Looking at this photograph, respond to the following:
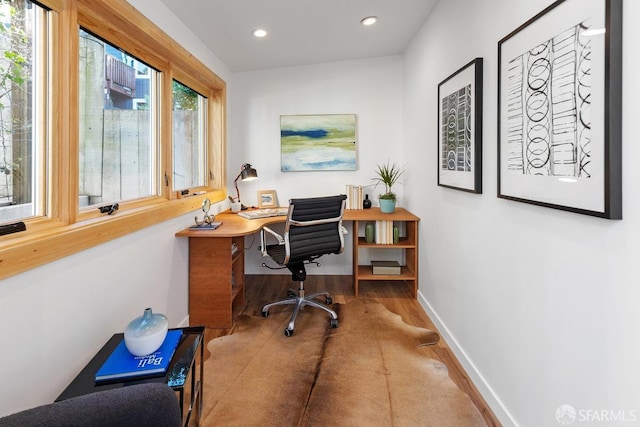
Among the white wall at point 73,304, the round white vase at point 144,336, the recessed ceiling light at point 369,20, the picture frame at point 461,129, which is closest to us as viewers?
the white wall at point 73,304

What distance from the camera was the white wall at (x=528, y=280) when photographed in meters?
1.02

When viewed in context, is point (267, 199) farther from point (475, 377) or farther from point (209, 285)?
point (475, 377)

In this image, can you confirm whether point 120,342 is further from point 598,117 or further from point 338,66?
point 338,66

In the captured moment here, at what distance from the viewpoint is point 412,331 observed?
8.66 feet

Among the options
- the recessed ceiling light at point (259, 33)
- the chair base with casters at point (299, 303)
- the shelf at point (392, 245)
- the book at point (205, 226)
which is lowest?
the chair base with casters at point (299, 303)

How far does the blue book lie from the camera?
1.33 meters

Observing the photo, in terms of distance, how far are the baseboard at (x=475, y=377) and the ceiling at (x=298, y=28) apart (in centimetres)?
240

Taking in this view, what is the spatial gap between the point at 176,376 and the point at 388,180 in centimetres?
275

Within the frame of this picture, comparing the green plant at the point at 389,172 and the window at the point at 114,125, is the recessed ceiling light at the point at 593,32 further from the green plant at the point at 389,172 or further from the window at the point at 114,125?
the green plant at the point at 389,172

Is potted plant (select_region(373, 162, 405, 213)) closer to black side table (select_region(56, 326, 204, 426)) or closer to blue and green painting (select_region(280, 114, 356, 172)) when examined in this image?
blue and green painting (select_region(280, 114, 356, 172))

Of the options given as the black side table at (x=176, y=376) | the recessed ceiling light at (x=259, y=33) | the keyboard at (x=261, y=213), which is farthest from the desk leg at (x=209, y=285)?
the recessed ceiling light at (x=259, y=33)

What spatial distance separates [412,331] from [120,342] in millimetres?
1937

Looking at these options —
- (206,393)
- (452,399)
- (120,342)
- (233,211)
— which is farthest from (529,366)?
(233,211)
